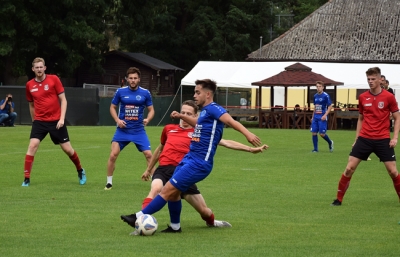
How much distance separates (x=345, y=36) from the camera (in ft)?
206

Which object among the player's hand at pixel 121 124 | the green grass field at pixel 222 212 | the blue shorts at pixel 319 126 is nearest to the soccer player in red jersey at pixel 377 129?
the green grass field at pixel 222 212

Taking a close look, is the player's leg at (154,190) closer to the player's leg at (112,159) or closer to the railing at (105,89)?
the player's leg at (112,159)

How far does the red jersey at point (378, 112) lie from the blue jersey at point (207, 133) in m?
3.81

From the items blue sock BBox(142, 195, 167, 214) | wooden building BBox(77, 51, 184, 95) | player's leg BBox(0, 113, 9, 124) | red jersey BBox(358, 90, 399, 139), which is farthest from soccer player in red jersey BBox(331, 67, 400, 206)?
wooden building BBox(77, 51, 184, 95)

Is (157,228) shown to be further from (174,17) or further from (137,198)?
(174,17)

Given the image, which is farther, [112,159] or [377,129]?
[112,159]

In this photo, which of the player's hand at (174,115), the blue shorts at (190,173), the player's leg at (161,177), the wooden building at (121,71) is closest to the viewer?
the player's hand at (174,115)

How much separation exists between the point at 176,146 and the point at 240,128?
165 centimetres

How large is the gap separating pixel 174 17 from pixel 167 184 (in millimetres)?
64720

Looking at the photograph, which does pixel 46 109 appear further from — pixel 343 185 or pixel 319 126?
pixel 319 126

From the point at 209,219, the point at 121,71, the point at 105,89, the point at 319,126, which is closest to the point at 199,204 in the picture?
the point at 209,219

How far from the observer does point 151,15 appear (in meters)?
61.7

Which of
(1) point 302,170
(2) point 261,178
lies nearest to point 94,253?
(2) point 261,178

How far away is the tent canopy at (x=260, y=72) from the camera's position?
4912 cm
